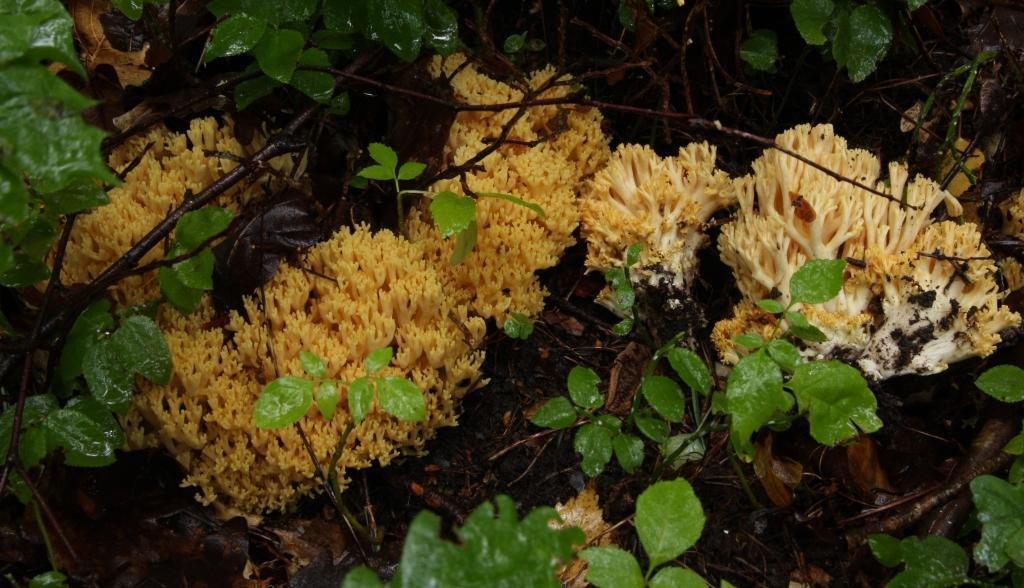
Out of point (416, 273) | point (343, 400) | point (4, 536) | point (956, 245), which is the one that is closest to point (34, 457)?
point (4, 536)

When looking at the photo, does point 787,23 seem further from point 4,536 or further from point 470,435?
point 4,536

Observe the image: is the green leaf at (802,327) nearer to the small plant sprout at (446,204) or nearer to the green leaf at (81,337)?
the small plant sprout at (446,204)

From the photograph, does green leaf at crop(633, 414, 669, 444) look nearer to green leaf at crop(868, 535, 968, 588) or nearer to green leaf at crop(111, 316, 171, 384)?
green leaf at crop(868, 535, 968, 588)

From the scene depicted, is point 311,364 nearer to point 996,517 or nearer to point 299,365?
point 299,365

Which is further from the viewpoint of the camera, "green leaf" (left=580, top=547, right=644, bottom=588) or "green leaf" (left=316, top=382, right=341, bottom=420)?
"green leaf" (left=316, top=382, right=341, bottom=420)

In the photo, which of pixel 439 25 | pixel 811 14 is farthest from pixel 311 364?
pixel 811 14

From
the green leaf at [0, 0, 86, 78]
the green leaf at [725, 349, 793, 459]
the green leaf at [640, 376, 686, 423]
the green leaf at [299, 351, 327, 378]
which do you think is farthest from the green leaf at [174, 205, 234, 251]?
the green leaf at [725, 349, 793, 459]
